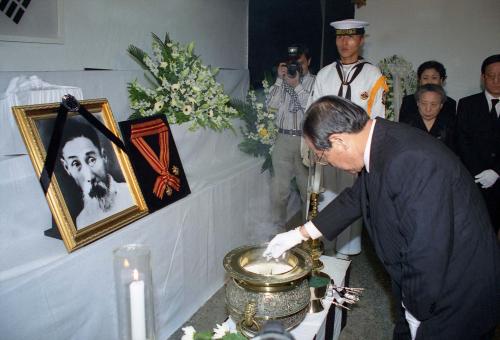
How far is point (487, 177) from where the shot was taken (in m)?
3.13

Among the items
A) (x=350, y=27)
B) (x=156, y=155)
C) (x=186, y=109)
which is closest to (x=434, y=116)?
(x=350, y=27)

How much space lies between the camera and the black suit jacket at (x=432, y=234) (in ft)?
3.98

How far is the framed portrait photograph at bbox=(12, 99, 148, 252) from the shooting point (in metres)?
1.67

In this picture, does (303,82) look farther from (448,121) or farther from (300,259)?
(300,259)

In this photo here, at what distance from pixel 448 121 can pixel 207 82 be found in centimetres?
201

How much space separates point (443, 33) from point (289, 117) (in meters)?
3.06

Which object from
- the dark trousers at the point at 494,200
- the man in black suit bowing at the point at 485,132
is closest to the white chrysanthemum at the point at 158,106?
the man in black suit bowing at the point at 485,132

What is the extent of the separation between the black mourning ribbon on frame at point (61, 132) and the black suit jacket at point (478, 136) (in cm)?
269

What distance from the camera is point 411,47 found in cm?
549

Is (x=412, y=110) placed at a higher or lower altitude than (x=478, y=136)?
higher

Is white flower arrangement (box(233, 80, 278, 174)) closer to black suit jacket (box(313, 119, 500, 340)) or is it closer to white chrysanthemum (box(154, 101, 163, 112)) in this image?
white chrysanthemum (box(154, 101, 163, 112))

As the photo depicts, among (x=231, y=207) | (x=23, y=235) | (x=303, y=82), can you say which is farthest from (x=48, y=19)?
(x=303, y=82)

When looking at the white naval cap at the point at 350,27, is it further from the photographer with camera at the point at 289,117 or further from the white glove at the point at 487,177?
the white glove at the point at 487,177

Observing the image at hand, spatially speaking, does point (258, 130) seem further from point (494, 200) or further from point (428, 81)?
point (494, 200)
